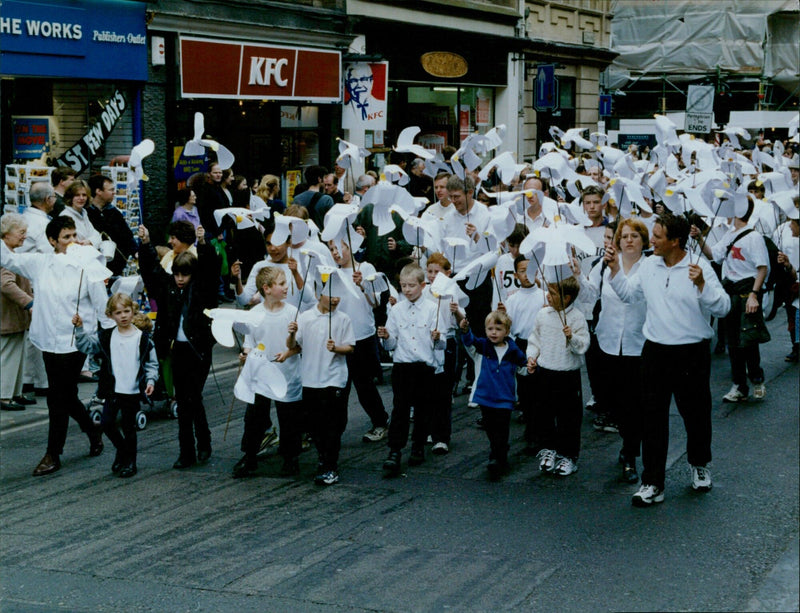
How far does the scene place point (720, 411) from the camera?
10078 millimetres

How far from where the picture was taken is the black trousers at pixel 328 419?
8.01m

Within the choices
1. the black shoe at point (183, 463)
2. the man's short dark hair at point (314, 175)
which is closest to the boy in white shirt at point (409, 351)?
the black shoe at point (183, 463)

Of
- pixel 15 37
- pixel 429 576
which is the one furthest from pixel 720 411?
pixel 15 37

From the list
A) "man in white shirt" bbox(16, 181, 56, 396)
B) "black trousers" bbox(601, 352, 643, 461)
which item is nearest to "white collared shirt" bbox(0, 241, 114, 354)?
"man in white shirt" bbox(16, 181, 56, 396)

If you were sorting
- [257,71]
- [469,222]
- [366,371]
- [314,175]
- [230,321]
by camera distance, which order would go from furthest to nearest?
[257,71] < [314,175] < [469,222] < [366,371] < [230,321]

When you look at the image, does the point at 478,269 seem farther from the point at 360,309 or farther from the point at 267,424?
the point at 267,424

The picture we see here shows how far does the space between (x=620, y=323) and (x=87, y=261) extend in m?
3.95

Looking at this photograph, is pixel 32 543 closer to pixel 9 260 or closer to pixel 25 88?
pixel 9 260

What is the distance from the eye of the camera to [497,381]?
26.9 ft

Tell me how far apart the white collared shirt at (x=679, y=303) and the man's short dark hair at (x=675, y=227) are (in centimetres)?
14

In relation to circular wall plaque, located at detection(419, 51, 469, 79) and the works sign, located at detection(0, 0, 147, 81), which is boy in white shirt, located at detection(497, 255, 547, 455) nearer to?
the works sign, located at detection(0, 0, 147, 81)

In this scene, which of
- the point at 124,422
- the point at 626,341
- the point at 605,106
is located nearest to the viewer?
the point at 626,341

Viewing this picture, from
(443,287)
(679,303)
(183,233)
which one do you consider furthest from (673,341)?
(183,233)

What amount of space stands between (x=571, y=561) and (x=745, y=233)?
4.93m
